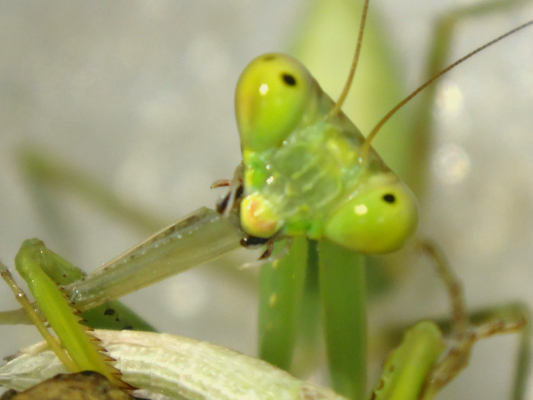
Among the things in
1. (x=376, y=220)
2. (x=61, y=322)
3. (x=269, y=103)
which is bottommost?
(x=61, y=322)

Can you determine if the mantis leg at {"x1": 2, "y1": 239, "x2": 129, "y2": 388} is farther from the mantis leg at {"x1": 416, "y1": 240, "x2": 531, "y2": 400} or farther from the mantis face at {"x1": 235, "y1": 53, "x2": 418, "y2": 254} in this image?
the mantis leg at {"x1": 416, "y1": 240, "x2": 531, "y2": 400}

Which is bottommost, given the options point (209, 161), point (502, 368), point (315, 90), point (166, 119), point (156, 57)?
point (502, 368)

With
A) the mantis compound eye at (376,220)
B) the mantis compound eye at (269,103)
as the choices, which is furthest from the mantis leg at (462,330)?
the mantis compound eye at (269,103)

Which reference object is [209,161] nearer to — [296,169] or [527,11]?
[296,169]

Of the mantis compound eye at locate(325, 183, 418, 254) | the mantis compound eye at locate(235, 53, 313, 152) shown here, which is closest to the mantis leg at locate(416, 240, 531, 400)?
the mantis compound eye at locate(325, 183, 418, 254)

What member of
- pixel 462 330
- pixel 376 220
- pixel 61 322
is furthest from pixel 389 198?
pixel 462 330

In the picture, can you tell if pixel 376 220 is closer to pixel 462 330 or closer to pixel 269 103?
pixel 269 103

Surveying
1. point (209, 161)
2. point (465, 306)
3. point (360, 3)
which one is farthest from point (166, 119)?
point (465, 306)
